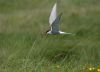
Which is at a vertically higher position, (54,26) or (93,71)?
(54,26)

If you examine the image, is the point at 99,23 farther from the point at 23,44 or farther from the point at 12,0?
the point at 12,0

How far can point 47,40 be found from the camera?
709cm

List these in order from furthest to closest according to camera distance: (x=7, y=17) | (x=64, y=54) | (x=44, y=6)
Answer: (x=44, y=6)
(x=7, y=17)
(x=64, y=54)

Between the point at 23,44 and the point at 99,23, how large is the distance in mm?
2018

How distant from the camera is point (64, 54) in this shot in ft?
21.9

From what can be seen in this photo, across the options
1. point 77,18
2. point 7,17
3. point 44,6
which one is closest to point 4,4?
point 44,6

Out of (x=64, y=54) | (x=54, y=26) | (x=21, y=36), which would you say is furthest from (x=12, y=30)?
(x=54, y=26)

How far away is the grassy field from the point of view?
229 inches

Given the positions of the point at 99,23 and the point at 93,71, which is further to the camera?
the point at 99,23

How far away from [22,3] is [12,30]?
3563mm

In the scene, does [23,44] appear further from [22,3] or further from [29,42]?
[22,3]

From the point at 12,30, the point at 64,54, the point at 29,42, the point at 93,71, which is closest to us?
the point at 93,71

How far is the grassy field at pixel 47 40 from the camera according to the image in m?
5.80

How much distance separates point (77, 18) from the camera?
30.6ft
